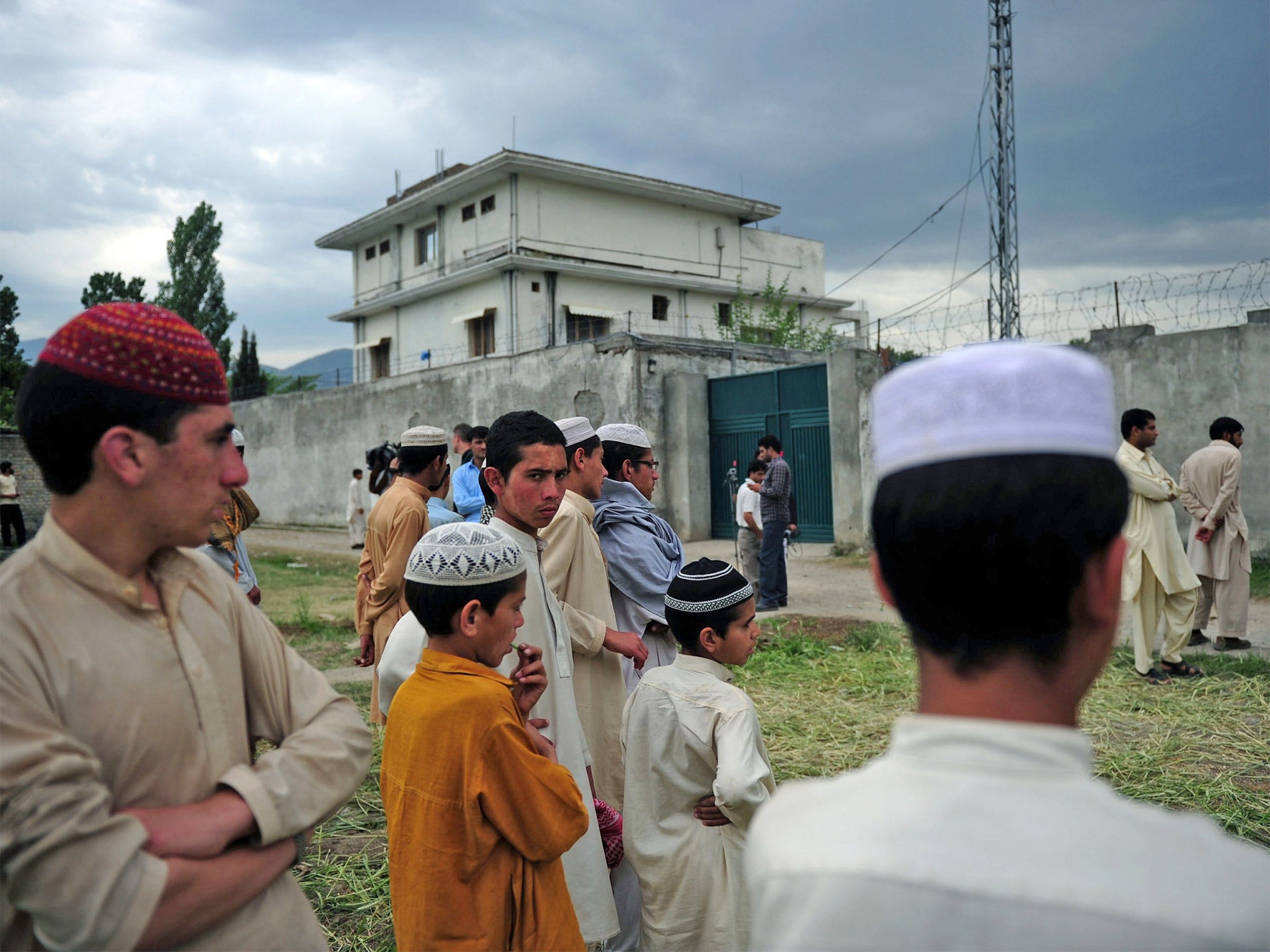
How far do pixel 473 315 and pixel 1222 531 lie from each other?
26.3 meters

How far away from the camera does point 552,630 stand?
3262mm

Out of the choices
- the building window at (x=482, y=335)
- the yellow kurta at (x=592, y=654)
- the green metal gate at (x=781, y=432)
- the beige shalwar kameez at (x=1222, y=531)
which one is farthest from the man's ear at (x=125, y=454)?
the building window at (x=482, y=335)

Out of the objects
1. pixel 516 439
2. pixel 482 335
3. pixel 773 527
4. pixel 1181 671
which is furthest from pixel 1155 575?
pixel 482 335

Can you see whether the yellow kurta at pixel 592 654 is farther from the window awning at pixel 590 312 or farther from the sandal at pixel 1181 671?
the window awning at pixel 590 312

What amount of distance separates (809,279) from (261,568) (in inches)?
1091

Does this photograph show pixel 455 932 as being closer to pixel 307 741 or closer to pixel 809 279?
pixel 307 741

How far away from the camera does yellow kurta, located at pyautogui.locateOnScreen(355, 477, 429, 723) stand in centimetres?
493

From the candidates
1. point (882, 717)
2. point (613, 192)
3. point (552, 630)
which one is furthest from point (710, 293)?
point (552, 630)

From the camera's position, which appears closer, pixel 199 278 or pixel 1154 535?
pixel 1154 535

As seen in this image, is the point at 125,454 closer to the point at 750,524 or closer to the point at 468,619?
the point at 468,619

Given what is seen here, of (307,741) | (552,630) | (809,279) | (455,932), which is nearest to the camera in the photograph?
(307,741)

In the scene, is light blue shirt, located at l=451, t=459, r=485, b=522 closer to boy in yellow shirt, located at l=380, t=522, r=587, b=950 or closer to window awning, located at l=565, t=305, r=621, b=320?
boy in yellow shirt, located at l=380, t=522, r=587, b=950

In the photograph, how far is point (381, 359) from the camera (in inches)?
1480

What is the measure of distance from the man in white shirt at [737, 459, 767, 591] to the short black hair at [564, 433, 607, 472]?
6.44m
